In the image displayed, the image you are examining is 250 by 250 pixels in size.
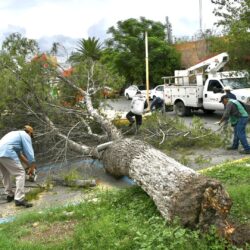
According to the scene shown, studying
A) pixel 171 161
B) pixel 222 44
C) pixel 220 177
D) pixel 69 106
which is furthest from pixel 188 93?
pixel 171 161

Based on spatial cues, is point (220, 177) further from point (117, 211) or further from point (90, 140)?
point (90, 140)

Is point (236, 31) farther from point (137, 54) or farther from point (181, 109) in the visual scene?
point (137, 54)

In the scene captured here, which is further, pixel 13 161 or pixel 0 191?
pixel 0 191

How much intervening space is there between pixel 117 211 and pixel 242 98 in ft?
37.7

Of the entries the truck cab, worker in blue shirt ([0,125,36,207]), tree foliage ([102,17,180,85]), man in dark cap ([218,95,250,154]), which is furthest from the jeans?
tree foliage ([102,17,180,85])

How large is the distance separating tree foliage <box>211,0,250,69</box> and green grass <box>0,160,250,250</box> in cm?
1037

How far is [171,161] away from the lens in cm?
661

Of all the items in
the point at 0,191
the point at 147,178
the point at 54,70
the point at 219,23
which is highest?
the point at 219,23

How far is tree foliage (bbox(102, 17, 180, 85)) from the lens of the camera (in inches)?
1361

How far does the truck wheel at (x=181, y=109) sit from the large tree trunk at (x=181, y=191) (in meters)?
12.9

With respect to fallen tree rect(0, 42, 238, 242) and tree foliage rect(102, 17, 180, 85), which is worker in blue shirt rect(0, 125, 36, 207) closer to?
fallen tree rect(0, 42, 238, 242)

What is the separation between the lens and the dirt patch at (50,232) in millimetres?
5621

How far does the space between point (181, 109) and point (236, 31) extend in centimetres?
461

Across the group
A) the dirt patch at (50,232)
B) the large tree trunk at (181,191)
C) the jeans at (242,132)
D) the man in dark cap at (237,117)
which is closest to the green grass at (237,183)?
the large tree trunk at (181,191)
